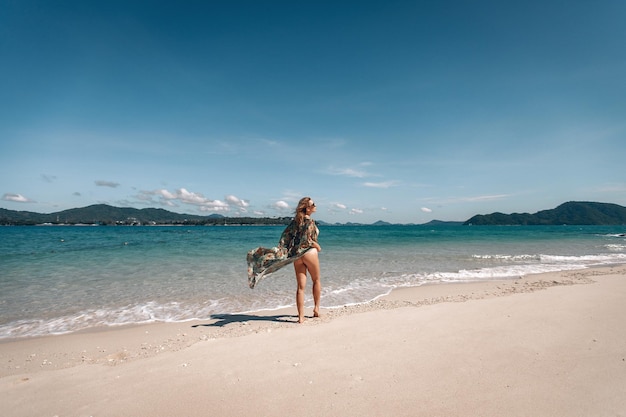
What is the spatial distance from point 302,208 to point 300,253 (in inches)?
39.7

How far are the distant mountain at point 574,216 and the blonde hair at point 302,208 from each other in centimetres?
18866

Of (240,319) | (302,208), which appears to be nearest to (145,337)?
(240,319)

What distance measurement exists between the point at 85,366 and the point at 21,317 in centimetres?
500

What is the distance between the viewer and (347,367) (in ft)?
12.6

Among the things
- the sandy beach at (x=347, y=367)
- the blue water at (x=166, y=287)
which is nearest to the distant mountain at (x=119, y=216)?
the blue water at (x=166, y=287)

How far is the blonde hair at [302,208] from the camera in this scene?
6605 millimetres

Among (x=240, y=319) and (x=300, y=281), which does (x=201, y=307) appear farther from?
(x=300, y=281)

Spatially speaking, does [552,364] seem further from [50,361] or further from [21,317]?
[21,317]

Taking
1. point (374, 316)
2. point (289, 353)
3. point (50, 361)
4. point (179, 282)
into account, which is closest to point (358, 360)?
point (289, 353)

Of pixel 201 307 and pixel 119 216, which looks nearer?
pixel 201 307

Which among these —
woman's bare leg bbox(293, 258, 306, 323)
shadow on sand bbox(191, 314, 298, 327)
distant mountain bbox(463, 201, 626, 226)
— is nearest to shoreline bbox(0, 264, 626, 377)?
shadow on sand bbox(191, 314, 298, 327)

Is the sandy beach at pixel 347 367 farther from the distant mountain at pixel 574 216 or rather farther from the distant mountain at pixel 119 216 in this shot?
the distant mountain at pixel 574 216

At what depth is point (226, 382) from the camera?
3617 millimetres

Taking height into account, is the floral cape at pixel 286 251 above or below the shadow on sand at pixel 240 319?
above
